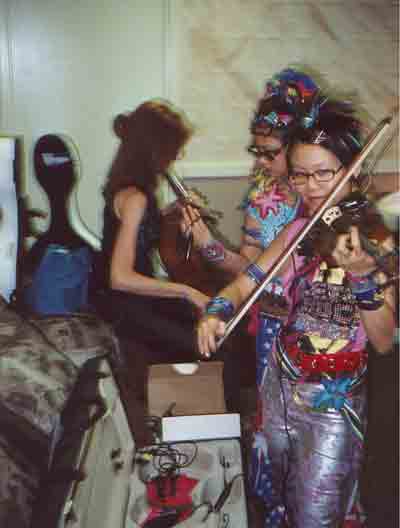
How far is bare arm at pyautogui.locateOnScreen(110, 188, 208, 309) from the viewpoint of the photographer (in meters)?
1.22

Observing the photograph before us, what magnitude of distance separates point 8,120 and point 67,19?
252mm

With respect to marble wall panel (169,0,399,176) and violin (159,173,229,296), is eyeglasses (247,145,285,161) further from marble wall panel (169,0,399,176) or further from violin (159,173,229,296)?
violin (159,173,229,296)

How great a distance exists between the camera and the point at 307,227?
3.62 feet

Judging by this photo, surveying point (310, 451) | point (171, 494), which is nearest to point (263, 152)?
point (310, 451)

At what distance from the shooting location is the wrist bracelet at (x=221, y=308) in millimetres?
1159

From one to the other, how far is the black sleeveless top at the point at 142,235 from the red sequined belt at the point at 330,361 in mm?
407

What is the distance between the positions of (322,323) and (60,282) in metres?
0.62

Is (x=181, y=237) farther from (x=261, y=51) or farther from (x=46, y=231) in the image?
(x=261, y=51)

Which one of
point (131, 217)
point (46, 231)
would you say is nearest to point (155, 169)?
point (131, 217)

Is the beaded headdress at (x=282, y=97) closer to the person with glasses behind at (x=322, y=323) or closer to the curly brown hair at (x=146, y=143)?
the person with glasses behind at (x=322, y=323)

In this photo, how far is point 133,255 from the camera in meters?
1.24

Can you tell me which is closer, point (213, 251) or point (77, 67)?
point (77, 67)

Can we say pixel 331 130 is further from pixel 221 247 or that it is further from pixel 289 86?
pixel 221 247

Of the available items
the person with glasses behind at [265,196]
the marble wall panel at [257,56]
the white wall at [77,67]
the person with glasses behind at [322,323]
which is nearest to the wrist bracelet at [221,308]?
the person with glasses behind at [322,323]
